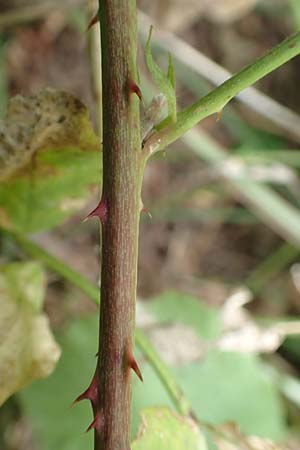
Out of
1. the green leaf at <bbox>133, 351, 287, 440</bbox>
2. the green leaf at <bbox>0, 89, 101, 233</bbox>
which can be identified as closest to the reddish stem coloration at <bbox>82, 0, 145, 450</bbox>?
the green leaf at <bbox>0, 89, 101, 233</bbox>

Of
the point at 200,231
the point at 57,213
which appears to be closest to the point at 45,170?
the point at 57,213

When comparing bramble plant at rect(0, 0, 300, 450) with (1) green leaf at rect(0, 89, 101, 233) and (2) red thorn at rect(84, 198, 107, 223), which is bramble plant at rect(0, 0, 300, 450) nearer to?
(2) red thorn at rect(84, 198, 107, 223)

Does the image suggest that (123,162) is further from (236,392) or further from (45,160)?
(236,392)

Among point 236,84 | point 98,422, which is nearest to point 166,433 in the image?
point 98,422

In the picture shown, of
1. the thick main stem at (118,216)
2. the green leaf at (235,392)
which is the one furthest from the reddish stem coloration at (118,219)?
the green leaf at (235,392)

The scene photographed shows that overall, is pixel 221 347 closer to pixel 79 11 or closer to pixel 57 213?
pixel 57 213
